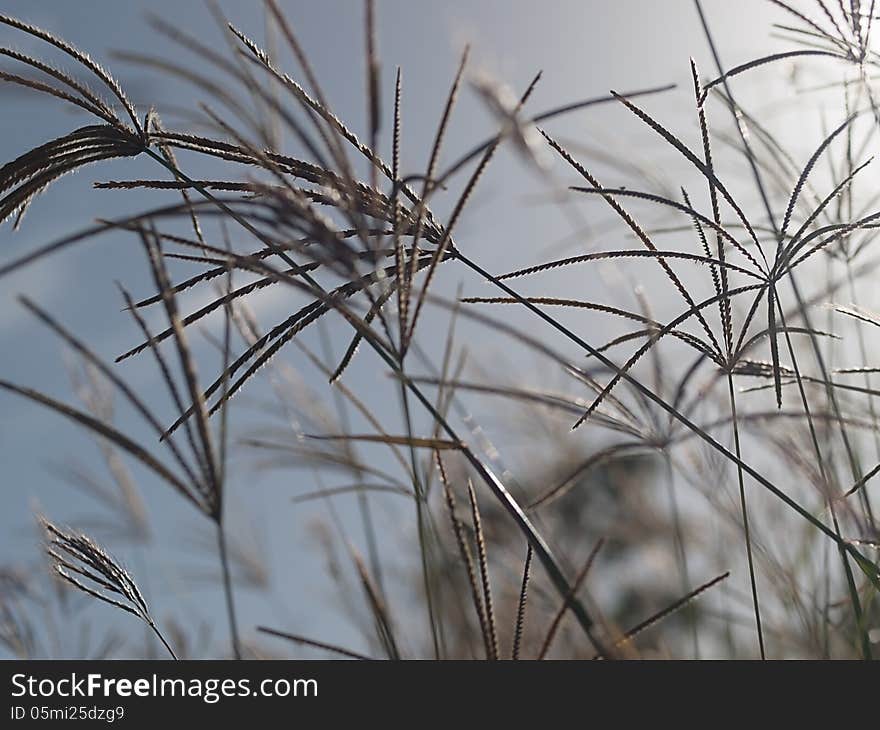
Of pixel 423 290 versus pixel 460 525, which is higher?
pixel 423 290

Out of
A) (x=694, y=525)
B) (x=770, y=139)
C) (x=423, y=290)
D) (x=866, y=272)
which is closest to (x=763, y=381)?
(x=770, y=139)

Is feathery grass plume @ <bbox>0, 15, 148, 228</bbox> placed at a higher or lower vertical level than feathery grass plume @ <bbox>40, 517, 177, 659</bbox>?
higher

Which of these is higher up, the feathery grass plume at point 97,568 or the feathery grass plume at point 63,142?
the feathery grass plume at point 63,142

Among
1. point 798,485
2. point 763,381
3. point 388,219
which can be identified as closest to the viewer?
point 388,219

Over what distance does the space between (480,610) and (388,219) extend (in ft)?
1.19

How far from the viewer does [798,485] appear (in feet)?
7.22

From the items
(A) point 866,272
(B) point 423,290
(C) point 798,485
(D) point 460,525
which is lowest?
(D) point 460,525

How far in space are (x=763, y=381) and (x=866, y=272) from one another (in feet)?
1.79

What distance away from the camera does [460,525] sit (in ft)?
3.01

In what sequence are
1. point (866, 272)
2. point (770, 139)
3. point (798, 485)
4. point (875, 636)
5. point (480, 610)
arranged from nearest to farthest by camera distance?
1. point (480, 610)
2. point (770, 139)
3. point (866, 272)
4. point (875, 636)
5. point (798, 485)

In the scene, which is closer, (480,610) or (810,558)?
(480,610)
